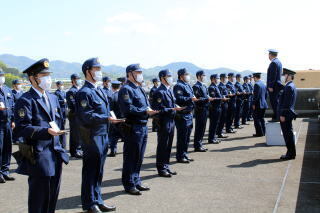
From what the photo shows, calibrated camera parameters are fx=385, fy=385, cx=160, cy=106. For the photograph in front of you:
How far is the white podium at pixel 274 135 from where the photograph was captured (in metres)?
11.3

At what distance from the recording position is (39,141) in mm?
4191

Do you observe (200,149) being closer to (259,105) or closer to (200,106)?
(200,106)

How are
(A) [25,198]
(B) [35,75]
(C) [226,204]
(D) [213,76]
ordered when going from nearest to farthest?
1. (B) [35,75]
2. (C) [226,204]
3. (A) [25,198]
4. (D) [213,76]

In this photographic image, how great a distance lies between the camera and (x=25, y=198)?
629cm

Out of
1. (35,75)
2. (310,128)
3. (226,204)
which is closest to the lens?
(35,75)

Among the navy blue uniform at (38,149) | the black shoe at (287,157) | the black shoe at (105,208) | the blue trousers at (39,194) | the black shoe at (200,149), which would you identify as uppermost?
the navy blue uniform at (38,149)

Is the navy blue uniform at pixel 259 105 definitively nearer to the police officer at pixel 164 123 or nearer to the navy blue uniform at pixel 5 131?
the police officer at pixel 164 123

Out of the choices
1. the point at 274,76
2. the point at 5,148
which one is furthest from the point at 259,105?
the point at 5,148

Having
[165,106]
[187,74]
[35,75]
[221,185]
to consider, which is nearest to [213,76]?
[187,74]

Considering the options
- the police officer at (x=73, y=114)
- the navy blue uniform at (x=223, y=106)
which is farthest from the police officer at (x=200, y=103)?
the police officer at (x=73, y=114)

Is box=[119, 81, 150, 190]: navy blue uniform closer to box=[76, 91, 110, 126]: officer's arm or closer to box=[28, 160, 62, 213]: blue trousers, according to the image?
box=[76, 91, 110, 126]: officer's arm

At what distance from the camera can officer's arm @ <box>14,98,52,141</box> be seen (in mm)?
4055

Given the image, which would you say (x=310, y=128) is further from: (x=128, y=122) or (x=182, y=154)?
(x=128, y=122)

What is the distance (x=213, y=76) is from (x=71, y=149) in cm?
507
